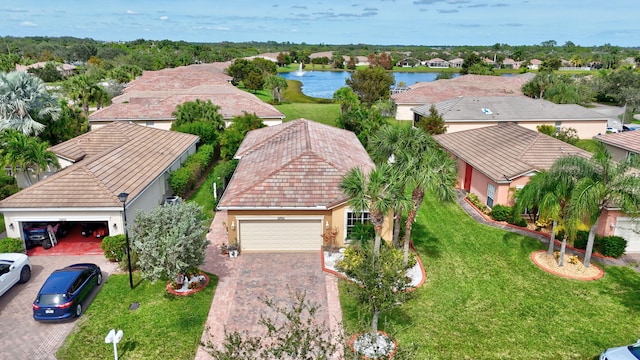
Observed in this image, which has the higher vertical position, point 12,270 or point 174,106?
point 174,106

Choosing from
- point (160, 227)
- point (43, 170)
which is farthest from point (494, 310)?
point (43, 170)

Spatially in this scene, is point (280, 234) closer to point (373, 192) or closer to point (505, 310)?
point (373, 192)

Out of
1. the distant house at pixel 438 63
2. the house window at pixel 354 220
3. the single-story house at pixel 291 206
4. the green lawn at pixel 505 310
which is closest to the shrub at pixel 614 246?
the green lawn at pixel 505 310

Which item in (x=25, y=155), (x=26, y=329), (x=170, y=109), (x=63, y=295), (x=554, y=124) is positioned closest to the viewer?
(x=26, y=329)

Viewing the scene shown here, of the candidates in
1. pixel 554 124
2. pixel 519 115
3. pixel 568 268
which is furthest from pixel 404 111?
pixel 568 268

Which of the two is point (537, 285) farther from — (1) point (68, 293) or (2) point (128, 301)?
(1) point (68, 293)

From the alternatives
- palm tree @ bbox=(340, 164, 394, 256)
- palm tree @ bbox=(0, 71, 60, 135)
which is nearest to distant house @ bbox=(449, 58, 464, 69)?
palm tree @ bbox=(0, 71, 60, 135)
